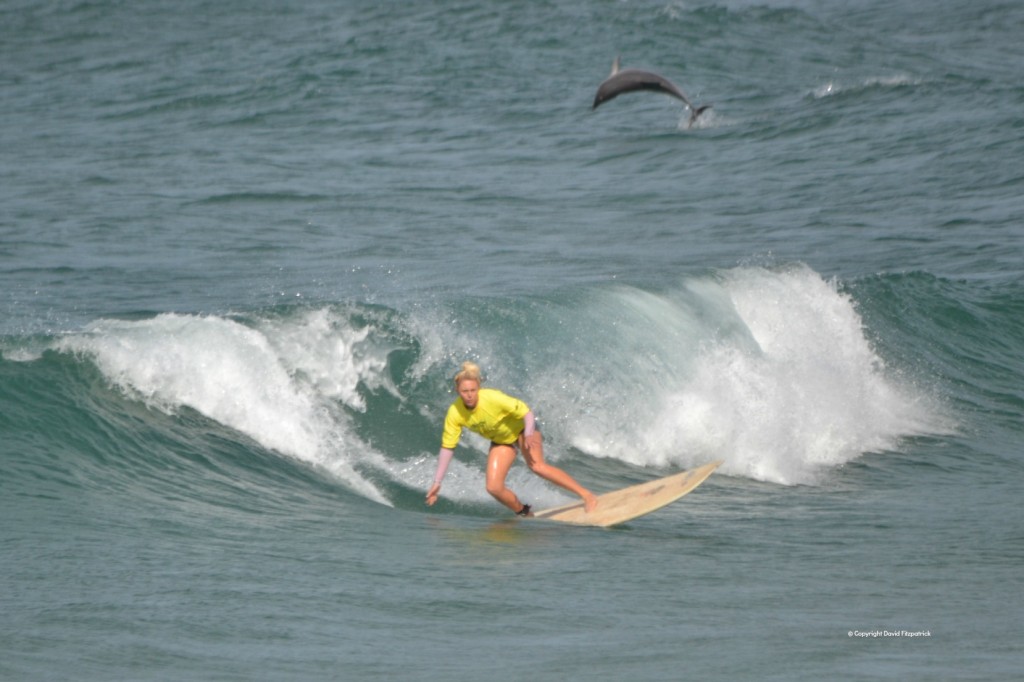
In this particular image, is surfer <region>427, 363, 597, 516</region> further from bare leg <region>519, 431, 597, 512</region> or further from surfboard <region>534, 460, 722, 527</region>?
surfboard <region>534, 460, 722, 527</region>

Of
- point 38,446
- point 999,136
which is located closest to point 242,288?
point 38,446

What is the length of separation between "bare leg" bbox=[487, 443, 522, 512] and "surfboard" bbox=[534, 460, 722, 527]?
27cm

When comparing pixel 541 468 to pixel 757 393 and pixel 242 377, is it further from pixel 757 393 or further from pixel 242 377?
pixel 757 393

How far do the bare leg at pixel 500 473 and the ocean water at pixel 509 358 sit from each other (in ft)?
1.00

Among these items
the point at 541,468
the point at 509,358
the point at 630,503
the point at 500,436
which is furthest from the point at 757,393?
the point at 500,436

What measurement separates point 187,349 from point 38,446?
6.57ft

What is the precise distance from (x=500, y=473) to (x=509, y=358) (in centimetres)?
411

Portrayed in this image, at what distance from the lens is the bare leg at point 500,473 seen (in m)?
9.77

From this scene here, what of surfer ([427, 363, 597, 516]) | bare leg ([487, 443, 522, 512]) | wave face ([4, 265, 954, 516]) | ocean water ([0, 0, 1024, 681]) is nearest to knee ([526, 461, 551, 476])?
surfer ([427, 363, 597, 516])

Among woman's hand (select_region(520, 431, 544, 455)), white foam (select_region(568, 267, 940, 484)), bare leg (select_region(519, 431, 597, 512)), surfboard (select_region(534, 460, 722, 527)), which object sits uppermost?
woman's hand (select_region(520, 431, 544, 455))

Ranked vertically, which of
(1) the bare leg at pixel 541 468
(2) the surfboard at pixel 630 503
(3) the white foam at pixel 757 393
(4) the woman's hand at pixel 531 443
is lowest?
(3) the white foam at pixel 757 393

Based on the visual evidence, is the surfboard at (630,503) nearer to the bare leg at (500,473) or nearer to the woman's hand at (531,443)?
the bare leg at (500,473)

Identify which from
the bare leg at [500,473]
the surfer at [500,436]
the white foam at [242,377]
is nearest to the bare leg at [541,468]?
the surfer at [500,436]

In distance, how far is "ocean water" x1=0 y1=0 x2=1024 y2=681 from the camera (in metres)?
7.38
